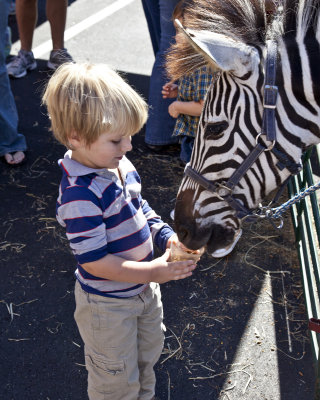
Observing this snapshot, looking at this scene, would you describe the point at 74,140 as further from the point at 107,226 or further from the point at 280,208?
the point at 280,208

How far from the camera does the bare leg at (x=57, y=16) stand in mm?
5395

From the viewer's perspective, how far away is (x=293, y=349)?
2807 millimetres

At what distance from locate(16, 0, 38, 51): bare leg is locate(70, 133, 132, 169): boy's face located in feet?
14.2

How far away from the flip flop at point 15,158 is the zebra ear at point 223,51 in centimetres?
286

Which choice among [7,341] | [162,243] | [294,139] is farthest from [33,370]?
[294,139]

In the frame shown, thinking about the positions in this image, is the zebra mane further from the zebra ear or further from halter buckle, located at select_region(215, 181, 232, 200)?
halter buckle, located at select_region(215, 181, 232, 200)

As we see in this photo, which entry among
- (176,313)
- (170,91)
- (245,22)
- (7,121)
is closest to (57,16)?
(7,121)

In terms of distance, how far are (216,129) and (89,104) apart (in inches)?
22.1

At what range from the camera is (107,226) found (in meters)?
1.87

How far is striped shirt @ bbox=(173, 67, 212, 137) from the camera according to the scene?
3.39m

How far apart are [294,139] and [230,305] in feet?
4.77

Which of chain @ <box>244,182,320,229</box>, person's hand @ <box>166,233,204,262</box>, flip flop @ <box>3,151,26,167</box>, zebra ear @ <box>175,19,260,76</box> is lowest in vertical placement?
flip flop @ <box>3,151,26,167</box>

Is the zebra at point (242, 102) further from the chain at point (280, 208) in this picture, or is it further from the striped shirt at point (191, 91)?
the striped shirt at point (191, 91)

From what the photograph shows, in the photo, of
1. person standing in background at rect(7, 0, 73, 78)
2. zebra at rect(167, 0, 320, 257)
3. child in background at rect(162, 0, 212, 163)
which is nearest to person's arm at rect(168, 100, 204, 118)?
child in background at rect(162, 0, 212, 163)
